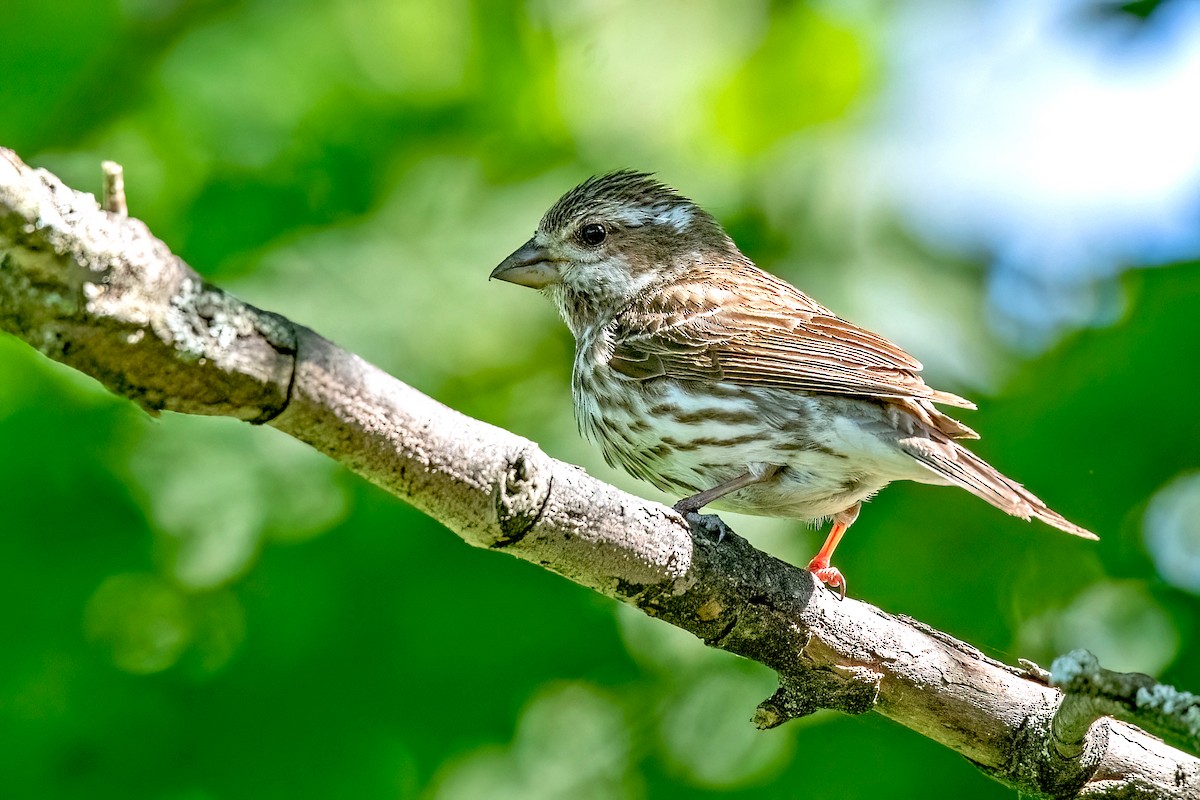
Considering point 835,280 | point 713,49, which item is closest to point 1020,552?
point 835,280

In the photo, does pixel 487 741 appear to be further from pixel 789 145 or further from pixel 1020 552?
pixel 789 145

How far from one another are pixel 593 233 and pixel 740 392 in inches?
61.9

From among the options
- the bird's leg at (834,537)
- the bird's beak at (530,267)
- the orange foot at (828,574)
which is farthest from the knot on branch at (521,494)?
the bird's beak at (530,267)

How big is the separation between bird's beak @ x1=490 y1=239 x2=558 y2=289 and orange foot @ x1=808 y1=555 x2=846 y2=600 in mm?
1975

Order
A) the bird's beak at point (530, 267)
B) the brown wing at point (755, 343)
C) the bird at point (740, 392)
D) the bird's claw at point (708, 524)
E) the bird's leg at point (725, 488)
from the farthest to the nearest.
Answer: the bird's beak at point (530, 267) < the brown wing at point (755, 343) < the bird at point (740, 392) < the bird's leg at point (725, 488) < the bird's claw at point (708, 524)

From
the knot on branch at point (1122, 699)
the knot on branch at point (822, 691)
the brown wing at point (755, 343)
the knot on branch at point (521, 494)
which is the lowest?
the knot on branch at point (521, 494)

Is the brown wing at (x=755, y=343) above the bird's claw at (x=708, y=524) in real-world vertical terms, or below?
above

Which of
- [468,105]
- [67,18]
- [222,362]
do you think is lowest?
[222,362]

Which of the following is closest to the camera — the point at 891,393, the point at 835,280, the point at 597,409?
the point at 891,393

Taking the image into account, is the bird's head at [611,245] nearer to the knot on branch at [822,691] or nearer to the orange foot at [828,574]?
the orange foot at [828,574]

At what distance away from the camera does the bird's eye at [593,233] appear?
6340 mm

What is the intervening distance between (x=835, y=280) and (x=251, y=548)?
9.84 feet

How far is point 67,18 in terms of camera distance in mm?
5242

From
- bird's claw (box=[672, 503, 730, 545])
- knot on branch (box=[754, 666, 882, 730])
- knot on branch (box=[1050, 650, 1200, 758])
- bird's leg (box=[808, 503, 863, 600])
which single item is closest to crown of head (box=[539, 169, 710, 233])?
bird's leg (box=[808, 503, 863, 600])
